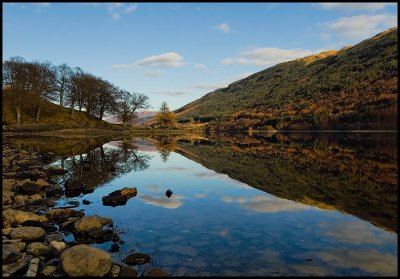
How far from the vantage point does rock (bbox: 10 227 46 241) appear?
41.2ft

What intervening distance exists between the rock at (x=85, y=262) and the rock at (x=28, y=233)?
308cm

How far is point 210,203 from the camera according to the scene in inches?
797

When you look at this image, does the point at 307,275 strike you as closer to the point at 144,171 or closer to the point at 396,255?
the point at 396,255

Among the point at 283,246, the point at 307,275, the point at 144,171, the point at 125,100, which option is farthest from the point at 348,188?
the point at 125,100

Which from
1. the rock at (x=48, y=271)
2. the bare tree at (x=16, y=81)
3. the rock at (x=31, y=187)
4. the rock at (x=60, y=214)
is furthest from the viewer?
the bare tree at (x=16, y=81)

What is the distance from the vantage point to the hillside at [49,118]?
309ft

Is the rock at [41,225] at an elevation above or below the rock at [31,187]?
below

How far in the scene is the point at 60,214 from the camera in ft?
53.1

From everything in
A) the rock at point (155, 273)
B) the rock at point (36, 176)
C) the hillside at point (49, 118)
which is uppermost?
the hillside at point (49, 118)

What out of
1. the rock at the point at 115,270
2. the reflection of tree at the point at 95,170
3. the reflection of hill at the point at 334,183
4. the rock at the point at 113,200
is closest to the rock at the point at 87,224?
the rock at the point at 115,270

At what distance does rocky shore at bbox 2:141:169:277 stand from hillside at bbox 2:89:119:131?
76201 mm

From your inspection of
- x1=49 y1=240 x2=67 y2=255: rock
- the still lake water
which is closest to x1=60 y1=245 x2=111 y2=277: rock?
the still lake water

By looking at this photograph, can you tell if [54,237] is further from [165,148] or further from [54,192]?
[165,148]

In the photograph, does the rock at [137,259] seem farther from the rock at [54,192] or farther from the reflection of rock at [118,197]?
the rock at [54,192]
